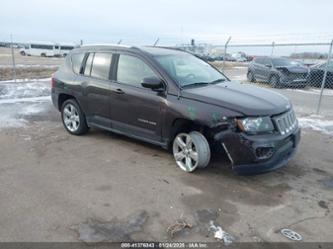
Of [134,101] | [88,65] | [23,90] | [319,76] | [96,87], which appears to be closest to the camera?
[134,101]

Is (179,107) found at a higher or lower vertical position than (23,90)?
higher

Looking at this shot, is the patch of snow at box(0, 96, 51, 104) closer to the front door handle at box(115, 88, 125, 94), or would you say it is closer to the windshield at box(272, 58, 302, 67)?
the front door handle at box(115, 88, 125, 94)

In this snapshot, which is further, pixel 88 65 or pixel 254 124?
pixel 88 65

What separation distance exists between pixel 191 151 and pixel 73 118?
2.87m

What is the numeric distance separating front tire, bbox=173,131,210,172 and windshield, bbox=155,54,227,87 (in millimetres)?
792

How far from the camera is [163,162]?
5121 millimetres

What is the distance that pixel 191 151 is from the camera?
4.63 metres

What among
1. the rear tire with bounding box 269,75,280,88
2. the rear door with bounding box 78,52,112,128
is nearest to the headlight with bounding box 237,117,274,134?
the rear door with bounding box 78,52,112,128

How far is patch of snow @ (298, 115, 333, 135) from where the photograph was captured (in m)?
7.33

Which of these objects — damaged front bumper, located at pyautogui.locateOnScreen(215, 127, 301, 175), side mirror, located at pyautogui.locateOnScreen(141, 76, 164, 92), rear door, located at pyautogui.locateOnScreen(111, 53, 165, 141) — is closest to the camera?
damaged front bumper, located at pyautogui.locateOnScreen(215, 127, 301, 175)

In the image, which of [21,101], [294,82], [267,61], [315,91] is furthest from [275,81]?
[21,101]

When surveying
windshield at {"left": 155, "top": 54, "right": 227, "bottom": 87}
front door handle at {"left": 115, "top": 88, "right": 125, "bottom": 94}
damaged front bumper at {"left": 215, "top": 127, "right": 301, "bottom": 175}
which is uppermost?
windshield at {"left": 155, "top": 54, "right": 227, "bottom": 87}

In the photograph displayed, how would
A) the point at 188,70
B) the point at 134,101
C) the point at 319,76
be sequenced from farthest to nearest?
the point at 319,76 < the point at 188,70 < the point at 134,101

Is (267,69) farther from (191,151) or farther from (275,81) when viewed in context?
(191,151)
